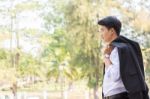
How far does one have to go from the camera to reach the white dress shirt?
154 cm

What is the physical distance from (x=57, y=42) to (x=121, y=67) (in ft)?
5.96

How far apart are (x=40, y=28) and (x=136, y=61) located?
Result: 186cm

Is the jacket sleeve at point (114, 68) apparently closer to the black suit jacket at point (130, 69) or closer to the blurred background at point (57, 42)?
the black suit jacket at point (130, 69)

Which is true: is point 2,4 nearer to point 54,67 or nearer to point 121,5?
point 54,67

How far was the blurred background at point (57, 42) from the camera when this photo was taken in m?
3.25

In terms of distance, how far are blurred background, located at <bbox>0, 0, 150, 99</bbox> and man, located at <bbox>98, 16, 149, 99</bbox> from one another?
1.64 meters

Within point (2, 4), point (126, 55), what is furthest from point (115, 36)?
point (2, 4)

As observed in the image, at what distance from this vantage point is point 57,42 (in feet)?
10.8

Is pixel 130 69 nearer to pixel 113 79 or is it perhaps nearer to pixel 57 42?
pixel 113 79

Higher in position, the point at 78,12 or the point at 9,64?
the point at 78,12

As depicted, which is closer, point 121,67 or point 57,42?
point 121,67

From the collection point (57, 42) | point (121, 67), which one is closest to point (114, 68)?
point (121, 67)

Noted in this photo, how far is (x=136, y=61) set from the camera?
154 centimetres

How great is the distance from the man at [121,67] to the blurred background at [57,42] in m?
1.64
